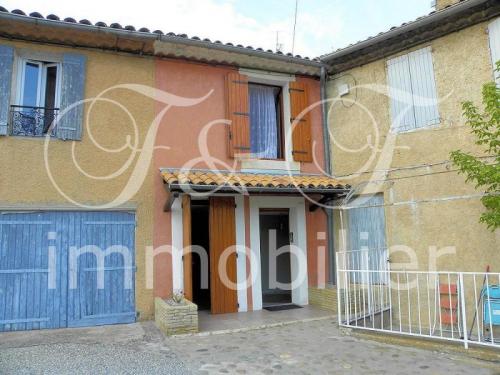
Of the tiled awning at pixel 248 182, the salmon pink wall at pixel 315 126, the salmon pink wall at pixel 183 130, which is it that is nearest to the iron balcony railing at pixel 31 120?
the salmon pink wall at pixel 183 130

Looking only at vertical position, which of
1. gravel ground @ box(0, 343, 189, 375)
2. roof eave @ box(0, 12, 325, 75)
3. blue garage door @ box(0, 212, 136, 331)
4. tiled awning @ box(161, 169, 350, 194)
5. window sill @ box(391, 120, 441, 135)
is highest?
roof eave @ box(0, 12, 325, 75)

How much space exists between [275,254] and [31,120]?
782cm

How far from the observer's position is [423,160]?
9531 millimetres

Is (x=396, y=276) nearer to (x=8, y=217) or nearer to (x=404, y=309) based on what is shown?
(x=404, y=309)

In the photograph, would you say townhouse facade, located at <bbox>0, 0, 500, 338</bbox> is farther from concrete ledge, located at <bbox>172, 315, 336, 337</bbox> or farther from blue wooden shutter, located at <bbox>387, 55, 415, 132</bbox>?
concrete ledge, located at <bbox>172, 315, 336, 337</bbox>

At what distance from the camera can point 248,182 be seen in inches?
371

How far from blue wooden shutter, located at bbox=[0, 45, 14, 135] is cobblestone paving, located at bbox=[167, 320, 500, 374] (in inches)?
220

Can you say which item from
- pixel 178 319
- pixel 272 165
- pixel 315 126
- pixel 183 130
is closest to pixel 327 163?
pixel 315 126

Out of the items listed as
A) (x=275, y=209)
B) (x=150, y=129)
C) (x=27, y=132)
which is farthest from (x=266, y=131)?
(x=27, y=132)

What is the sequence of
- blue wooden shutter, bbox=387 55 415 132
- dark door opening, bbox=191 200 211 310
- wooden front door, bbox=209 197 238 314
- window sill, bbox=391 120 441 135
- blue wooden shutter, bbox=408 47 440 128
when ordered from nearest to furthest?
1. window sill, bbox=391 120 441 135
2. blue wooden shutter, bbox=408 47 440 128
3. blue wooden shutter, bbox=387 55 415 132
4. wooden front door, bbox=209 197 238 314
5. dark door opening, bbox=191 200 211 310

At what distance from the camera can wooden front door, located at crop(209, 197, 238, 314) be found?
10203mm

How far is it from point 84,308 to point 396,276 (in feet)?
22.9

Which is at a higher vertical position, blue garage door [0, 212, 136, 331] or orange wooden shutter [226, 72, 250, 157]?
orange wooden shutter [226, 72, 250, 157]

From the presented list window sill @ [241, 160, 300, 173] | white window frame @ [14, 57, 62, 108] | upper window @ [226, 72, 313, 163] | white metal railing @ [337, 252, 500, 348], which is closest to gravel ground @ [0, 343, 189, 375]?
white metal railing @ [337, 252, 500, 348]
